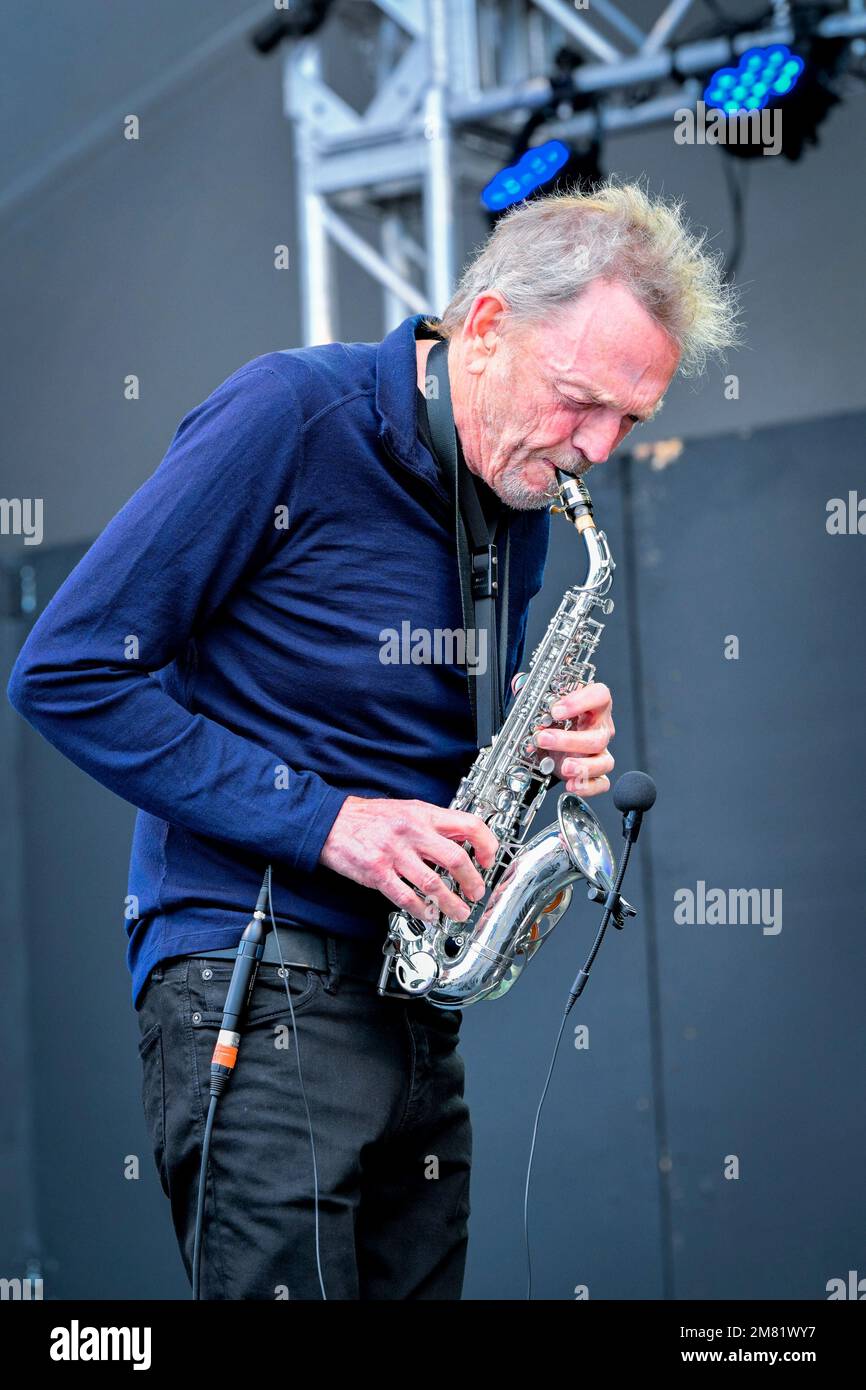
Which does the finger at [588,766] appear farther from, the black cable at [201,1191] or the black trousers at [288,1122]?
the black cable at [201,1191]

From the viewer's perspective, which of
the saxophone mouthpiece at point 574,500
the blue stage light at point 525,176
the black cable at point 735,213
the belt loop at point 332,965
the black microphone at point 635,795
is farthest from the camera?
the black cable at point 735,213

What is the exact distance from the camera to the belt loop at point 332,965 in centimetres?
193

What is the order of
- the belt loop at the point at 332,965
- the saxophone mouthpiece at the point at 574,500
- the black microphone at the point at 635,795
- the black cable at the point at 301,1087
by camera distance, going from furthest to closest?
1. the saxophone mouthpiece at the point at 574,500
2. the black microphone at the point at 635,795
3. the belt loop at the point at 332,965
4. the black cable at the point at 301,1087

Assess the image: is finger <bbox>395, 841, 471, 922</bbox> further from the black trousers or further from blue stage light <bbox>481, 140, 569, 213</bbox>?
blue stage light <bbox>481, 140, 569, 213</bbox>

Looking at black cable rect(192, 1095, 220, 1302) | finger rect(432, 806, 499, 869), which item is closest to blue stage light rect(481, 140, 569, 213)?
finger rect(432, 806, 499, 869)

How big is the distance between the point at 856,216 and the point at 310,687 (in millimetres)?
4559

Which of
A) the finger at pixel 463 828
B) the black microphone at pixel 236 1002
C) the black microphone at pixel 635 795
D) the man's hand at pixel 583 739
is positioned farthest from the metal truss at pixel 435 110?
the black microphone at pixel 236 1002

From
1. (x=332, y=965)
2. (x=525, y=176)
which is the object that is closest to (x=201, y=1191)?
(x=332, y=965)

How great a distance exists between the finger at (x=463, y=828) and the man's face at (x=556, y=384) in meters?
0.50

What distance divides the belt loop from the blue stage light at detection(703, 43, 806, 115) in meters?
2.72

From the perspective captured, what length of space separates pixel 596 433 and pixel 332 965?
0.82 meters

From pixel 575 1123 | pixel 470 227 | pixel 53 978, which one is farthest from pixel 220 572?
pixel 470 227

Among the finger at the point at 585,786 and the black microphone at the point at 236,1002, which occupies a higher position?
the finger at the point at 585,786

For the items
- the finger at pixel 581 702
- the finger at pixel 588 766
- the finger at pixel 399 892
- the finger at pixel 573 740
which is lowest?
the finger at pixel 399 892
